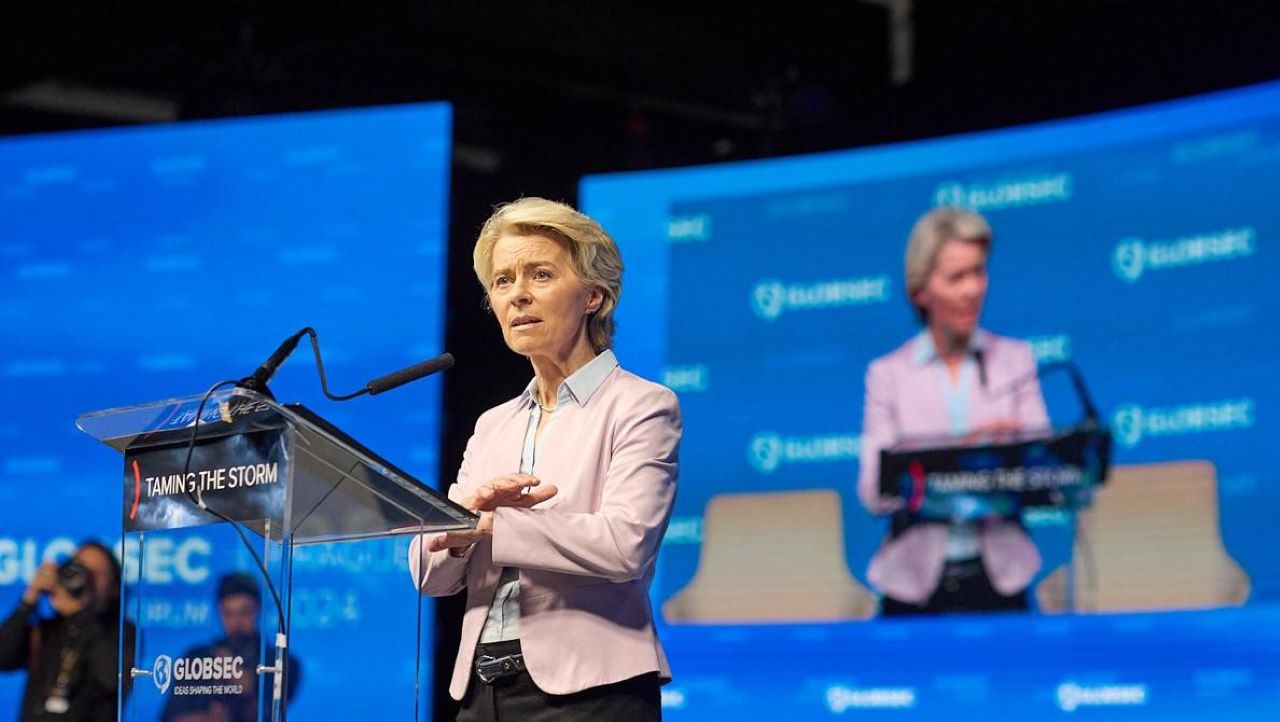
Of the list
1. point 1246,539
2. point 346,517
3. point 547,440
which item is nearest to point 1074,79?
point 1246,539

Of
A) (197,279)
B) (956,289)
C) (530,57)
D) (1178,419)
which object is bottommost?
(1178,419)

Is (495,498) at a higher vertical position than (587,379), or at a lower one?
lower

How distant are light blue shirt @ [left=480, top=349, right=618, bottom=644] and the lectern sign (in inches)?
13.8

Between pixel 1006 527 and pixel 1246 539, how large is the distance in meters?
0.68

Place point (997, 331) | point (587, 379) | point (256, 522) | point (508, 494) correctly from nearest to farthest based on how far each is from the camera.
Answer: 1. point (256, 522)
2. point (508, 494)
3. point (587, 379)
4. point (997, 331)

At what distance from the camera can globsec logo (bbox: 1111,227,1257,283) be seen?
14.3 ft

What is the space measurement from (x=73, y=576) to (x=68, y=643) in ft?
0.81

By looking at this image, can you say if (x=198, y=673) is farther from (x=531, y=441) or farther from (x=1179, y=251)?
(x=1179, y=251)

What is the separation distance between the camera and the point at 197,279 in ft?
16.7

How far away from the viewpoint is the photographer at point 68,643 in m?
5.03

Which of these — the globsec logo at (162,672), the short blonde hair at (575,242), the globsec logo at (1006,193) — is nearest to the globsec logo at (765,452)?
the globsec logo at (1006,193)

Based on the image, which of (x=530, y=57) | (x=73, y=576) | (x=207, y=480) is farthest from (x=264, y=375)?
(x=530, y=57)

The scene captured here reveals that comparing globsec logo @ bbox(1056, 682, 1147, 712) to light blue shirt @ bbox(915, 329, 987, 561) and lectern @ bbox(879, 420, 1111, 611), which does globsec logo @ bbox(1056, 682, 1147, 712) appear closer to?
lectern @ bbox(879, 420, 1111, 611)

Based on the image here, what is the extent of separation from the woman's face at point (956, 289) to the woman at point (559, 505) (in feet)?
8.40
